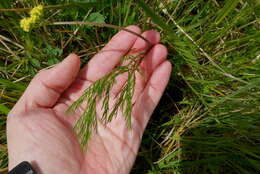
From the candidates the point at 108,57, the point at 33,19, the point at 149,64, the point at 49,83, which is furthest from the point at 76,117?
the point at 33,19

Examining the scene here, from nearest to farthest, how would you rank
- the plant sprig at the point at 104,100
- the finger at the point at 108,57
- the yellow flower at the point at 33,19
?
the yellow flower at the point at 33,19 → the plant sprig at the point at 104,100 → the finger at the point at 108,57

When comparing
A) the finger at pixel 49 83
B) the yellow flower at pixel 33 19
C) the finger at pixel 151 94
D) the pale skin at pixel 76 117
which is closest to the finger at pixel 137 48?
the pale skin at pixel 76 117

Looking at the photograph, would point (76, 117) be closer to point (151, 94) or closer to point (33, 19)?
point (151, 94)

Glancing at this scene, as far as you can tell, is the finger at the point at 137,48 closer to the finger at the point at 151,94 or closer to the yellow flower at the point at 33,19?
the finger at the point at 151,94

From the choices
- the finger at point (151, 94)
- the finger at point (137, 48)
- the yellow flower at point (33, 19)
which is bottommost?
the finger at point (151, 94)

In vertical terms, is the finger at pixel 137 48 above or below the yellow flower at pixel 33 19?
below

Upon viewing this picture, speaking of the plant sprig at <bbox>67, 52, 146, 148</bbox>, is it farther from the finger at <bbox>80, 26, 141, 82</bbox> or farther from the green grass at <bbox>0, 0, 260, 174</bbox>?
the green grass at <bbox>0, 0, 260, 174</bbox>
